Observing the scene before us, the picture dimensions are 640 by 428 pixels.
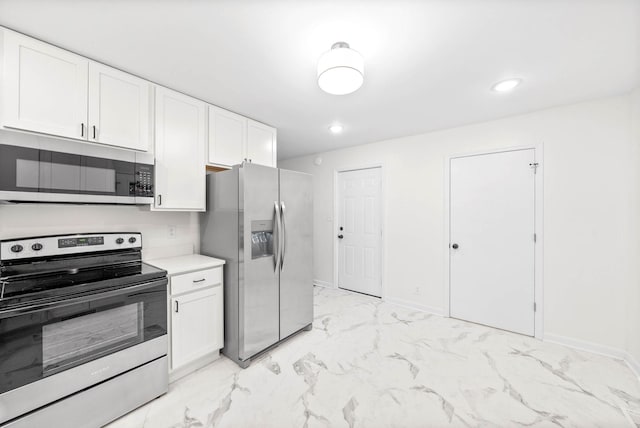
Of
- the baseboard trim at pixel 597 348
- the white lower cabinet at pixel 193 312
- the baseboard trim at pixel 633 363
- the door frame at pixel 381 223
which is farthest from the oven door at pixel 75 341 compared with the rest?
the baseboard trim at pixel 633 363

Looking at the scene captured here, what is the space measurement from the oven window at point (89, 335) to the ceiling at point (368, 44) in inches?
67.3

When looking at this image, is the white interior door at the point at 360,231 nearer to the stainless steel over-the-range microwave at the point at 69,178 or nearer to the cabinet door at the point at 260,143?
the cabinet door at the point at 260,143

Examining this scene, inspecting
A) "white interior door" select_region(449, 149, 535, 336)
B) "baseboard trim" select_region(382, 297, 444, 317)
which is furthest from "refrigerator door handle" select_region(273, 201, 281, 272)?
"white interior door" select_region(449, 149, 535, 336)

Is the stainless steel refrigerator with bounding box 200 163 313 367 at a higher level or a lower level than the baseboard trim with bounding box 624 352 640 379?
higher

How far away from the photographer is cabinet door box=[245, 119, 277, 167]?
2.90 meters

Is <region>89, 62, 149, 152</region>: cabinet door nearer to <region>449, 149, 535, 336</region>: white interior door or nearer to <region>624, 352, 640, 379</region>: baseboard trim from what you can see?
<region>449, 149, 535, 336</region>: white interior door

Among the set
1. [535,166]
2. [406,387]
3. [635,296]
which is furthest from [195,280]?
[635,296]

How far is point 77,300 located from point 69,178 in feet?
2.61

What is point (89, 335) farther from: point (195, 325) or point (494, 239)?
point (494, 239)

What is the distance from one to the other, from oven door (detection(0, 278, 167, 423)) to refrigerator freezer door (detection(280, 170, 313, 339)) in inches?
42.2

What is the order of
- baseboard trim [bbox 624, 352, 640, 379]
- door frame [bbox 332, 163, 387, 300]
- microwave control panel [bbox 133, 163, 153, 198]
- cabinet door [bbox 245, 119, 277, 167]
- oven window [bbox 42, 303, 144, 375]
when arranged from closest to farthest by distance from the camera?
oven window [bbox 42, 303, 144, 375] → microwave control panel [bbox 133, 163, 153, 198] → baseboard trim [bbox 624, 352, 640, 379] → cabinet door [bbox 245, 119, 277, 167] → door frame [bbox 332, 163, 387, 300]

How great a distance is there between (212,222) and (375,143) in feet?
8.59

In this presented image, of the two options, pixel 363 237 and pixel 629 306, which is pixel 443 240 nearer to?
pixel 363 237

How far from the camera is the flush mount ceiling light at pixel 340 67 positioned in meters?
1.55
